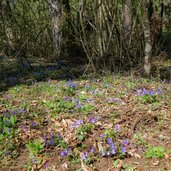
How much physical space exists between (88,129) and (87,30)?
600cm

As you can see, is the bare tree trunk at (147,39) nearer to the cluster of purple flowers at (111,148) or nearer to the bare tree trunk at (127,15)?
the bare tree trunk at (127,15)

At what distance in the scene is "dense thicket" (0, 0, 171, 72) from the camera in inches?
354

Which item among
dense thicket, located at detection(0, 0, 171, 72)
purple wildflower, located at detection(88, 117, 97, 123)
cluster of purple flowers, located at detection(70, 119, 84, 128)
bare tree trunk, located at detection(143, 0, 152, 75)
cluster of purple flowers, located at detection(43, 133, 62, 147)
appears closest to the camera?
cluster of purple flowers, located at detection(43, 133, 62, 147)

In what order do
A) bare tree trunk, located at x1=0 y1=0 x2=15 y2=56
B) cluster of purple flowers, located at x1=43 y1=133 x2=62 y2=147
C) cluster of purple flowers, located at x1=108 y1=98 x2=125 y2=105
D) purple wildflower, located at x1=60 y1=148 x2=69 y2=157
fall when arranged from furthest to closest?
bare tree trunk, located at x1=0 y1=0 x2=15 y2=56
cluster of purple flowers, located at x1=108 y1=98 x2=125 y2=105
cluster of purple flowers, located at x1=43 y1=133 x2=62 y2=147
purple wildflower, located at x1=60 y1=148 x2=69 y2=157

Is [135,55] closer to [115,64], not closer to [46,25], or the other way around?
[115,64]

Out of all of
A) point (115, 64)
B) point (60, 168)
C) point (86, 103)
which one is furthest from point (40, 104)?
point (115, 64)

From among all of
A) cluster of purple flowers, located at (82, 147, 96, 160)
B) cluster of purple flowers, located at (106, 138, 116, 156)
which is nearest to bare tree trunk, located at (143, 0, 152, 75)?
cluster of purple flowers, located at (106, 138, 116, 156)

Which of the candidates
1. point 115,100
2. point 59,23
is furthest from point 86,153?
point 59,23

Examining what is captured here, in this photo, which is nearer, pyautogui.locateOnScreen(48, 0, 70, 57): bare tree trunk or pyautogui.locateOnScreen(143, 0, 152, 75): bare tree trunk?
pyautogui.locateOnScreen(143, 0, 152, 75): bare tree trunk

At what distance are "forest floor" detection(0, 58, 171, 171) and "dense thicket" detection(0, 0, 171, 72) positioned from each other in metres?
2.02

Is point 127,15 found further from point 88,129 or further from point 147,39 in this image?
point 88,129

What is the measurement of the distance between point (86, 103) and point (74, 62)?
18.5ft

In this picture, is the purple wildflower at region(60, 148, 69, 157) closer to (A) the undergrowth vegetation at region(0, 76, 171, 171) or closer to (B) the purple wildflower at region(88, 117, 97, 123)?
(A) the undergrowth vegetation at region(0, 76, 171, 171)

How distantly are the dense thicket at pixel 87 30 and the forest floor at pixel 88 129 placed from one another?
202 centimetres
